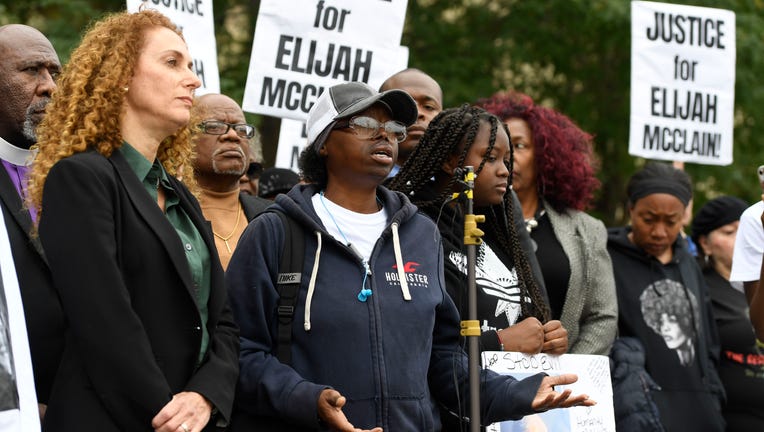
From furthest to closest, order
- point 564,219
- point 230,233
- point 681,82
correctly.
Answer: point 681,82 < point 564,219 < point 230,233

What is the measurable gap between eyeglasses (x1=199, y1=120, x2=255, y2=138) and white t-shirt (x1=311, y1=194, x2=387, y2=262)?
1530mm

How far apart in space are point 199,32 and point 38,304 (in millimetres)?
3970

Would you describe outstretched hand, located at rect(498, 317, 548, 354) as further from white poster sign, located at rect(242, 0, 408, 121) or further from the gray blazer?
white poster sign, located at rect(242, 0, 408, 121)

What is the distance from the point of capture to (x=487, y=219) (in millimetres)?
5602

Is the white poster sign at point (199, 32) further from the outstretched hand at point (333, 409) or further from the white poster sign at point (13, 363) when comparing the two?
the white poster sign at point (13, 363)

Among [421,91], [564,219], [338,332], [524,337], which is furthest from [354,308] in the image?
[421,91]

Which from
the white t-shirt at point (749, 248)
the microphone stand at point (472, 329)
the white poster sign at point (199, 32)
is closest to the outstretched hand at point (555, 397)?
the microphone stand at point (472, 329)

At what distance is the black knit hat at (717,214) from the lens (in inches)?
321

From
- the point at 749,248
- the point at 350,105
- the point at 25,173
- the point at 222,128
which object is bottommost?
the point at 25,173

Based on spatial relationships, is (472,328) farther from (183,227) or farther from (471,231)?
(183,227)

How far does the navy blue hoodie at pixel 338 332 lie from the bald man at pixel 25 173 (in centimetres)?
68

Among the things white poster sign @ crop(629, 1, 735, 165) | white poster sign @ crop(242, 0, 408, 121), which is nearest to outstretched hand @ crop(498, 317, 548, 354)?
white poster sign @ crop(242, 0, 408, 121)

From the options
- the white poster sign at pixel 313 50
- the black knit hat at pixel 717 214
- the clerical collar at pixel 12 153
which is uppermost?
the white poster sign at pixel 313 50

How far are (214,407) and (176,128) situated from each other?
3.24 ft
